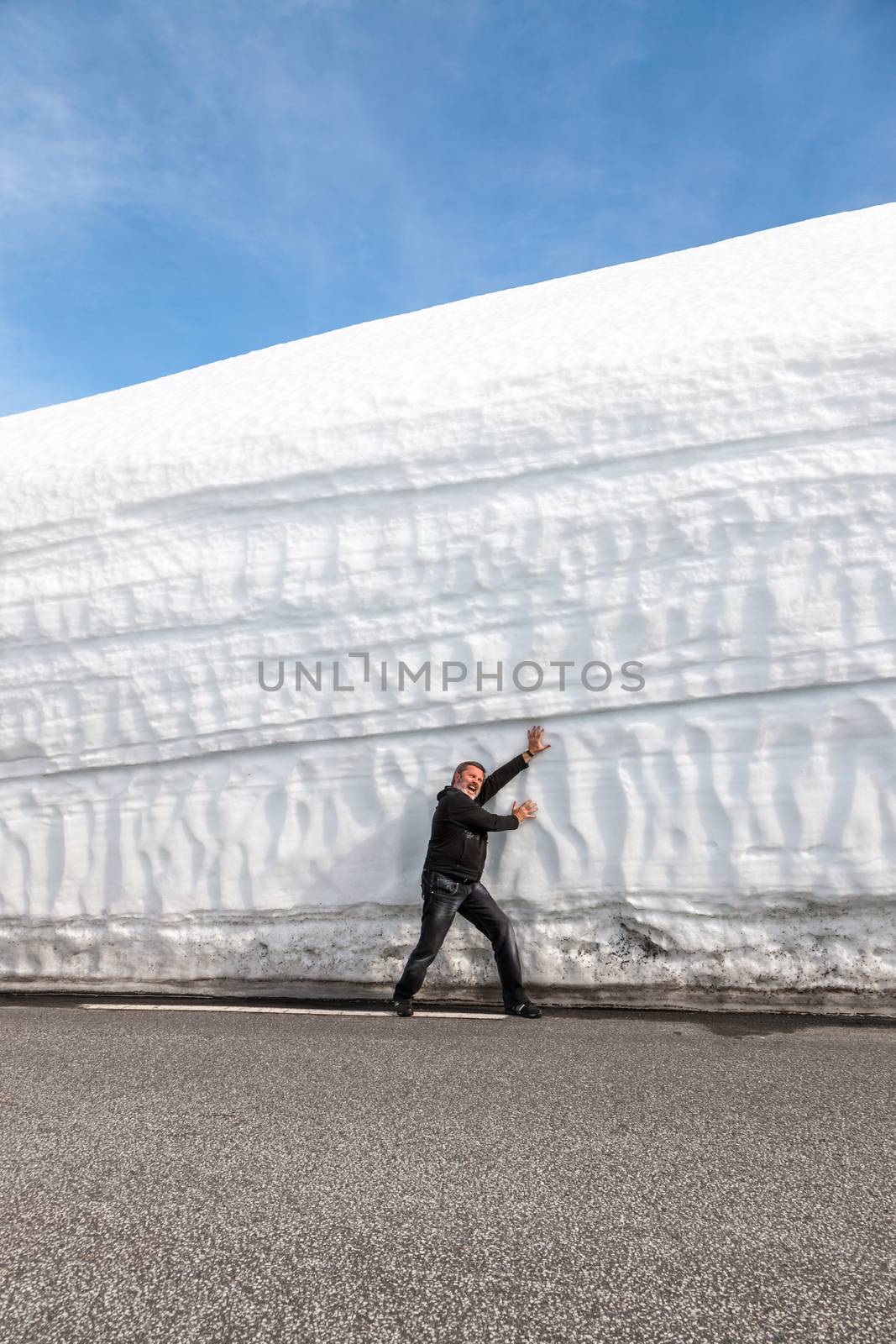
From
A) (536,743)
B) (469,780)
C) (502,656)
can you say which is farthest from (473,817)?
(502,656)

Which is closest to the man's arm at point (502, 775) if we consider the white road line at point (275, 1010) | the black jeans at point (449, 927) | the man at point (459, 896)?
the man at point (459, 896)

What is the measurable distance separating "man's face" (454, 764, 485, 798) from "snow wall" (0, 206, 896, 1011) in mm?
267

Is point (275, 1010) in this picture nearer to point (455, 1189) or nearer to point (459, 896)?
point (459, 896)

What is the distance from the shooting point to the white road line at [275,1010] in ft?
18.2

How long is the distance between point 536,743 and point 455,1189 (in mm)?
3275

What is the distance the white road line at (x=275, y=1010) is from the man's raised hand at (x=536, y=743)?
1.61 m

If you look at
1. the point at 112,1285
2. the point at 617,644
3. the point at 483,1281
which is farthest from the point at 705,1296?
the point at 617,644

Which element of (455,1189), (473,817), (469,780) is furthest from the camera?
(469,780)

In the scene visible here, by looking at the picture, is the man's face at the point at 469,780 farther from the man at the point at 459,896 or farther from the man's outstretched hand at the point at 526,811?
the man's outstretched hand at the point at 526,811

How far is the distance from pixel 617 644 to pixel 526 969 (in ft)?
7.02

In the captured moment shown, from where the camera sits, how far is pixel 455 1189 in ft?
9.66

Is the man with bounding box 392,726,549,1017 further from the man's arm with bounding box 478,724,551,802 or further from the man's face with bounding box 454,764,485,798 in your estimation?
the man's arm with bounding box 478,724,551,802

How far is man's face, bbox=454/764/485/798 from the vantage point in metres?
5.83

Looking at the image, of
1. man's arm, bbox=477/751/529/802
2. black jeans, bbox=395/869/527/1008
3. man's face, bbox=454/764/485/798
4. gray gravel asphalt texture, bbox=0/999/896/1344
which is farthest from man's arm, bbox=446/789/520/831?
gray gravel asphalt texture, bbox=0/999/896/1344
